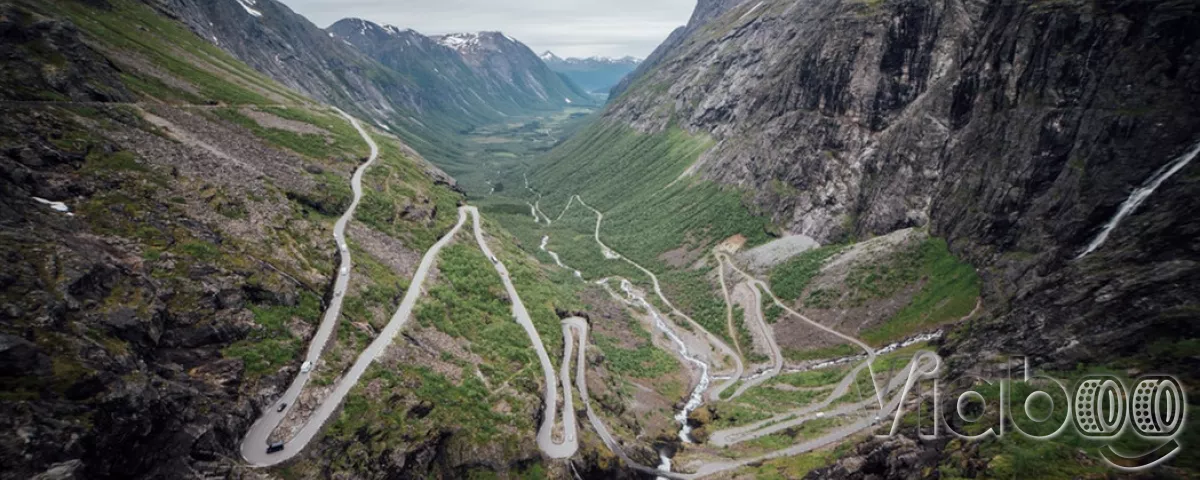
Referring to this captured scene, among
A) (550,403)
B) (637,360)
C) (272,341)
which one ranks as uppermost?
(272,341)

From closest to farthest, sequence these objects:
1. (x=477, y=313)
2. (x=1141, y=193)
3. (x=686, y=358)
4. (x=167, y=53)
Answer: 1. (x=1141, y=193)
2. (x=477, y=313)
3. (x=686, y=358)
4. (x=167, y=53)

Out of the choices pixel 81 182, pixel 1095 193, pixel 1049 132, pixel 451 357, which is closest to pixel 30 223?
pixel 81 182

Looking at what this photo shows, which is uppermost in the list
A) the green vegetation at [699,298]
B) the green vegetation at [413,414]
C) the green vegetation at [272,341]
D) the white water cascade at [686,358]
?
the green vegetation at [272,341]

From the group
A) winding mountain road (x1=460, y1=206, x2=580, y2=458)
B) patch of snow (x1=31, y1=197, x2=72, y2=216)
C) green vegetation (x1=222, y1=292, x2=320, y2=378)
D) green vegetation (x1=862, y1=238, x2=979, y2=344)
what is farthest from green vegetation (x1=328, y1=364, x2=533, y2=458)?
green vegetation (x1=862, y1=238, x2=979, y2=344)

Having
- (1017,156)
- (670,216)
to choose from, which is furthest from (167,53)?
(1017,156)

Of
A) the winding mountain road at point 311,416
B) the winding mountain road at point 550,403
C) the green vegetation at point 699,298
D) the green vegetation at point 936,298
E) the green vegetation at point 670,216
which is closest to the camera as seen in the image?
the winding mountain road at point 311,416

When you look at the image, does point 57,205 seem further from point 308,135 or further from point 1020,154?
point 1020,154

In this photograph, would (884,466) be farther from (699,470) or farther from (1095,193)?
(1095,193)

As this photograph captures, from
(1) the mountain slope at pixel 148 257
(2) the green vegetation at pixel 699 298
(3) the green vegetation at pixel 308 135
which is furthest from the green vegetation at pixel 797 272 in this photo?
(3) the green vegetation at pixel 308 135

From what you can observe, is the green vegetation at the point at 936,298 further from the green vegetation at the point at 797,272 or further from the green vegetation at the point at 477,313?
the green vegetation at the point at 477,313
